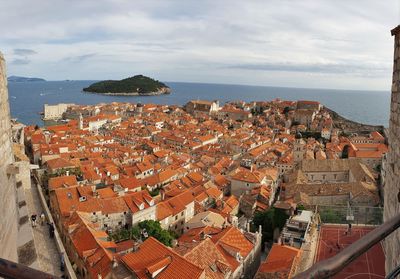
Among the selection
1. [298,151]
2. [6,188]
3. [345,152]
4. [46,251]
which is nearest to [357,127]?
[345,152]

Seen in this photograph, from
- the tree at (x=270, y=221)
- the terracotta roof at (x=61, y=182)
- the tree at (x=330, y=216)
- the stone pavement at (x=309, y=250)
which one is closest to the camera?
the stone pavement at (x=309, y=250)

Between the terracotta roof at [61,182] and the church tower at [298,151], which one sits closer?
the terracotta roof at [61,182]

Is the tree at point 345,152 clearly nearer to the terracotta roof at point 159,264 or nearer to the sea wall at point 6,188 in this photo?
the terracotta roof at point 159,264

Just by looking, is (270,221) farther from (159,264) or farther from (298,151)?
(298,151)

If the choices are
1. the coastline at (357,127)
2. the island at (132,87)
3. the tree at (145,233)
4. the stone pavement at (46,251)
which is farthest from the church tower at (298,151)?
the island at (132,87)

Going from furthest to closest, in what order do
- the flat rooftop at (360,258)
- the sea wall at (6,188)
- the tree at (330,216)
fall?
the tree at (330,216) → the flat rooftop at (360,258) → the sea wall at (6,188)

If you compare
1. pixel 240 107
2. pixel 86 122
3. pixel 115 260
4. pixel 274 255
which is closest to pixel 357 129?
pixel 240 107

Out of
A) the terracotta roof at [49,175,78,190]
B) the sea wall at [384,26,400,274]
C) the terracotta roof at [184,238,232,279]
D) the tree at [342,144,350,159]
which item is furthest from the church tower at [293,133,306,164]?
the sea wall at [384,26,400,274]

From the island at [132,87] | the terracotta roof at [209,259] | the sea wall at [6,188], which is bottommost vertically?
the terracotta roof at [209,259]
